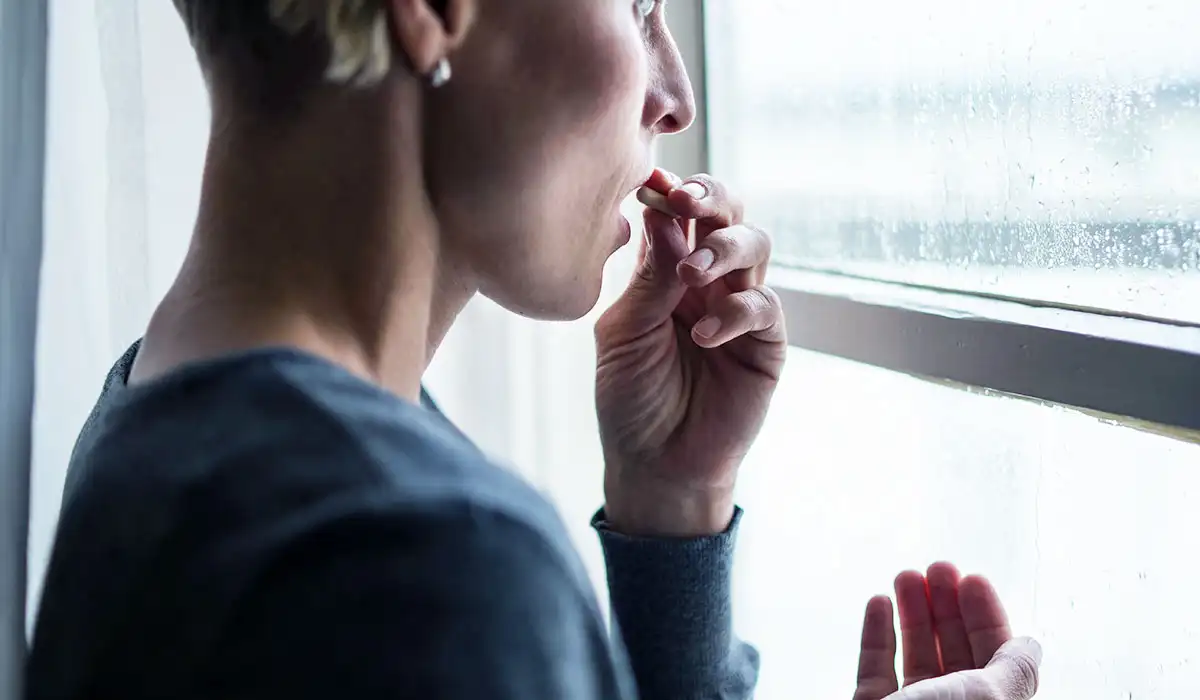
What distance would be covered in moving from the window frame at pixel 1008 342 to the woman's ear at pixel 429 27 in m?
0.40

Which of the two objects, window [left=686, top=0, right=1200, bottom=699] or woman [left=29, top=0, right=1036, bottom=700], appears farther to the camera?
window [left=686, top=0, right=1200, bottom=699]

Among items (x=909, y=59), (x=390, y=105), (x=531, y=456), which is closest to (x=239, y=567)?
(x=390, y=105)

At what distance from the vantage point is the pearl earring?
49 cm

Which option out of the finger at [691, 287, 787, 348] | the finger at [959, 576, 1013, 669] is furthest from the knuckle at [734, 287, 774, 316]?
the finger at [959, 576, 1013, 669]

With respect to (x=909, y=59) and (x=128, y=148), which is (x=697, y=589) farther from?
(x=128, y=148)

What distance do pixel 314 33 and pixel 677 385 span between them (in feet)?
1.45

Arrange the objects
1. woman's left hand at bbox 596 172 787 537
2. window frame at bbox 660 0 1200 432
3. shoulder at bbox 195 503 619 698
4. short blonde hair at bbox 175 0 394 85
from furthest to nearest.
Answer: woman's left hand at bbox 596 172 787 537 → window frame at bbox 660 0 1200 432 → short blonde hair at bbox 175 0 394 85 → shoulder at bbox 195 503 619 698

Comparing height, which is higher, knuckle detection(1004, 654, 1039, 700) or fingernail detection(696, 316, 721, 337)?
fingernail detection(696, 316, 721, 337)

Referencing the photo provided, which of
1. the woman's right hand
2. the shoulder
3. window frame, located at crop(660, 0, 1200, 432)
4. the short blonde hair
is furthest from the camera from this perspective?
the woman's right hand

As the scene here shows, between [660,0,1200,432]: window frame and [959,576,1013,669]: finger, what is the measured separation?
5.2 inches

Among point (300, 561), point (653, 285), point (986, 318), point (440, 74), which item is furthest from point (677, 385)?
point (300, 561)

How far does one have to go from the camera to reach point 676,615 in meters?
0.77

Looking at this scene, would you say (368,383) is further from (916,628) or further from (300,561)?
(916,628)

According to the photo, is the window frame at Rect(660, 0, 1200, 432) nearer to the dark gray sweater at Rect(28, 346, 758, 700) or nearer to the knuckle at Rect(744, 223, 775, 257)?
the knuckle at Rect(744, 223, 775, 257)
